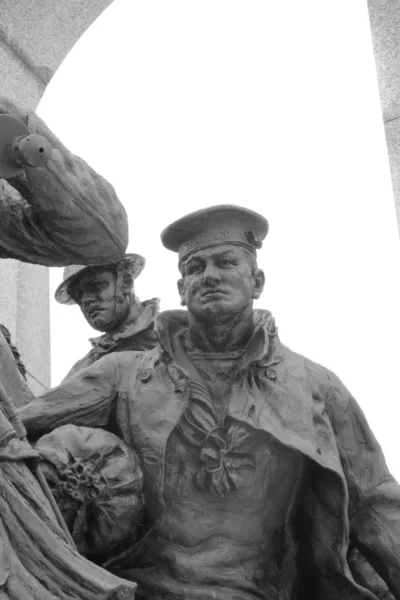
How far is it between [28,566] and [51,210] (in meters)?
0.95

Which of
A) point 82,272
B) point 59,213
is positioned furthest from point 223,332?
point 82,272

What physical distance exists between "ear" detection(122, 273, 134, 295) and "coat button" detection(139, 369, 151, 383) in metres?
0.96

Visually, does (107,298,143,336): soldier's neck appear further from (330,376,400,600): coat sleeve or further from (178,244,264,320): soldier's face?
(330,376,400,600): coat sleeve

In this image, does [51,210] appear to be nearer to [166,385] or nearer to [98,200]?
[98,200]

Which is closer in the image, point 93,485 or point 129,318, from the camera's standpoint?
point 93,485

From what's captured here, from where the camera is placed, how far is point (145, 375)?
13.2 ft

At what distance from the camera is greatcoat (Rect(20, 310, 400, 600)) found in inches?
151

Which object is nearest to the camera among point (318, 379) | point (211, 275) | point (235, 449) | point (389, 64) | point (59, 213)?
point (59, 213)

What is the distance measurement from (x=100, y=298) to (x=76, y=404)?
40.9 inches

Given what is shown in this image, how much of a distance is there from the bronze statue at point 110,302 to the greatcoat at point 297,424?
2.69 feet

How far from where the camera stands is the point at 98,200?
11.8 ft

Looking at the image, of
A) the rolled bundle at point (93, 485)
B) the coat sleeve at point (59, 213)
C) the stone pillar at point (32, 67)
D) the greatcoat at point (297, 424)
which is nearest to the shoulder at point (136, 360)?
the greatcoat at point (297, 424)

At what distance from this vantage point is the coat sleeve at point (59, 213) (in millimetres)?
3500

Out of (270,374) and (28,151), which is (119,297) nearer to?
(270,374)
